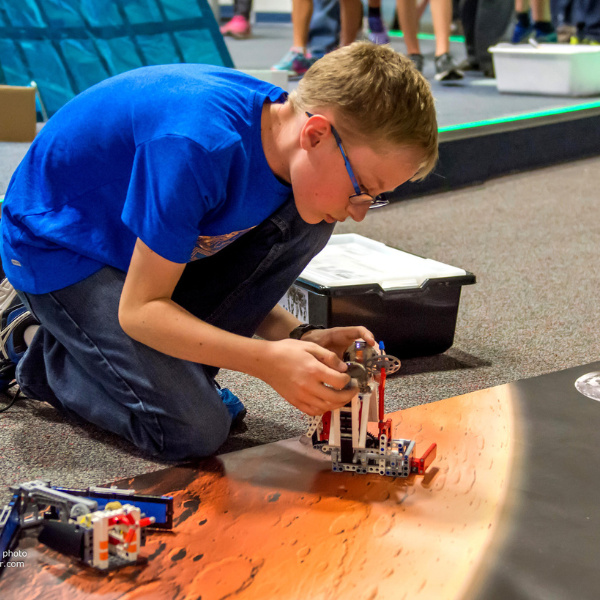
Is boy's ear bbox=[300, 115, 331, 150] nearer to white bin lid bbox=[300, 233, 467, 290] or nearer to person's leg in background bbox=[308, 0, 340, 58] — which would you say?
white bin lid bbox=[300, 233, 467, 290]

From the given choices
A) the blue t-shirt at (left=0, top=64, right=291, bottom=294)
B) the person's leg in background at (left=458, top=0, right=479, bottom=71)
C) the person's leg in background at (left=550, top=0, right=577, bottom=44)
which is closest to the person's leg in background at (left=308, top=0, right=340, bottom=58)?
the person's leg in background at (left=458, top=0, right=479, bottom=71)

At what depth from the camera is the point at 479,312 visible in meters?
1.67

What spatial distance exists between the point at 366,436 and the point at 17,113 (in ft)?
6.02

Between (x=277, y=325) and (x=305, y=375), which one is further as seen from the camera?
(x=277, y=325)

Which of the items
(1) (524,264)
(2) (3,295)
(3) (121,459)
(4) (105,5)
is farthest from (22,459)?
(4) (105,5)

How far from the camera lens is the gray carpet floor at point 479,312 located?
42.9 inches

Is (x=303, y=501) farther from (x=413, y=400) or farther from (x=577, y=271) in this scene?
(x=577, y=271)

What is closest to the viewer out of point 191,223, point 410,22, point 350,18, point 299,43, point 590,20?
point 191,223

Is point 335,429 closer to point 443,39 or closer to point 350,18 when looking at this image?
point 443,39

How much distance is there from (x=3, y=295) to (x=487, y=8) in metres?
3.30

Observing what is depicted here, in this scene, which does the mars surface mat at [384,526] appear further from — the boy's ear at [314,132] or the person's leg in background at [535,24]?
the person's leg in background at [535,24]

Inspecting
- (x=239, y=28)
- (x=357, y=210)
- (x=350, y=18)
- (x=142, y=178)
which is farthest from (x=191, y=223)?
(x=239, y=28)

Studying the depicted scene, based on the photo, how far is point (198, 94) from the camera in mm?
896

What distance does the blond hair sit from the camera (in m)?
0.83
